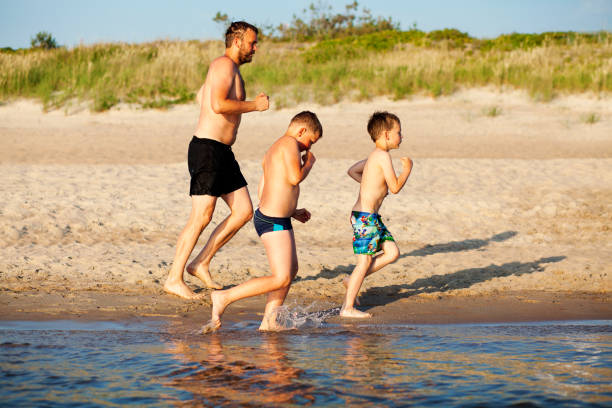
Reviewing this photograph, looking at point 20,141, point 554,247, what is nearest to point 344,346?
point 554,247

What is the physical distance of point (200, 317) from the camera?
5.84m

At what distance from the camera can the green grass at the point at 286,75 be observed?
18312mm

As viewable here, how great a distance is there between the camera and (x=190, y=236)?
614 cm

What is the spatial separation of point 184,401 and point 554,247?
5.43 meters

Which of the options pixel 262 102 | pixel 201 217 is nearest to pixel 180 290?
pixel 201 217

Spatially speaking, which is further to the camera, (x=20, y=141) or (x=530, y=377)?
(x=20, y=141)

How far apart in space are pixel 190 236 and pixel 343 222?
3424mm

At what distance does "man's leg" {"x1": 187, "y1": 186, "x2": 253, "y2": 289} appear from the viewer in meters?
6.26

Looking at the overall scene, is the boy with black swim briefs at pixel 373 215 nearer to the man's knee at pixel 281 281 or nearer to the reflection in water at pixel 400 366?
the reflection in water at pixel 400 366

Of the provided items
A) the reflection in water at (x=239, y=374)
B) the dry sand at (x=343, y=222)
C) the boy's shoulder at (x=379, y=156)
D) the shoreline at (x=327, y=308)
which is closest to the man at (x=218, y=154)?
the shoreline at (x=327, y=308)

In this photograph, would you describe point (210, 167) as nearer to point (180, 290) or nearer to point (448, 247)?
point (180, 290)

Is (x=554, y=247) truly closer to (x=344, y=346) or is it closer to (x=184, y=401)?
(x=344, y=346)

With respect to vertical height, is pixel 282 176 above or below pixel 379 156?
below

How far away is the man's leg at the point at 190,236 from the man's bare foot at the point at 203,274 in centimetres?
20
